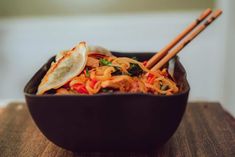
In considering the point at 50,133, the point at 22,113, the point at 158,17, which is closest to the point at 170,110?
the point at 50,133

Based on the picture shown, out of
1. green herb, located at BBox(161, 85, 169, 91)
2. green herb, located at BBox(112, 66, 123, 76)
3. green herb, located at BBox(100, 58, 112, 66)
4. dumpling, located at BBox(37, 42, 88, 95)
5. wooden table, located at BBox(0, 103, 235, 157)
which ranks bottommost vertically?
wooden table, located at BBox(0, 103, 235, 157)

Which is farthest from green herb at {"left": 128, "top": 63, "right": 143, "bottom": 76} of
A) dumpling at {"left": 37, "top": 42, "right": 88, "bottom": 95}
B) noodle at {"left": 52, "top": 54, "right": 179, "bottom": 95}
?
dumpling at {"left": 37, "top": 42, "right": 88, "bottom": 95}

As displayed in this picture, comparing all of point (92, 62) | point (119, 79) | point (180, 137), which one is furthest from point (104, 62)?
point (180, 137)

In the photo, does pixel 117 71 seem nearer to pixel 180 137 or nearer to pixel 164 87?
pixel 164 87

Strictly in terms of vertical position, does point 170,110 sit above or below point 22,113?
above

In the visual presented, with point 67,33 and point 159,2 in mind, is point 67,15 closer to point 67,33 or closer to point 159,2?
point 67,33

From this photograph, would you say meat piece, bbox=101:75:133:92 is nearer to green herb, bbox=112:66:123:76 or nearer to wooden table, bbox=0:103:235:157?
green herb, bbox=112:66:123:76

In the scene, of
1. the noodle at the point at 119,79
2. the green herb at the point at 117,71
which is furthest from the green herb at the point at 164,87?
the green herb at the point at 117,71
